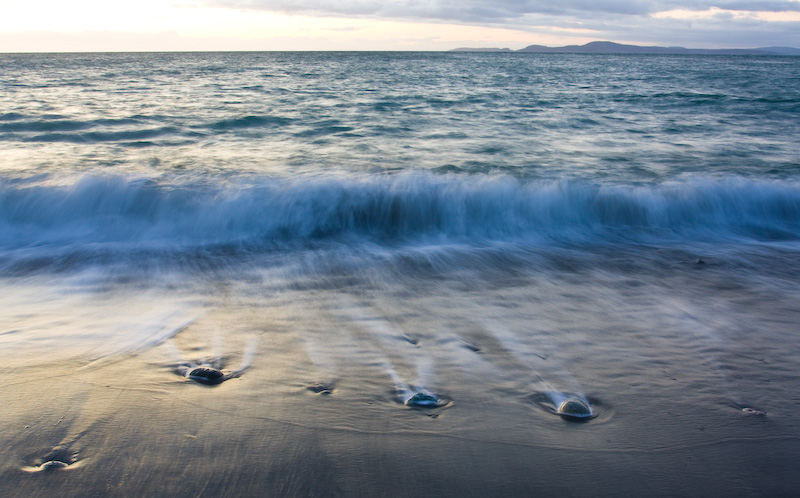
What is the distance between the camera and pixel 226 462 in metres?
2.37

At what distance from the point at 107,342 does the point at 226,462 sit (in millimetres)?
1633

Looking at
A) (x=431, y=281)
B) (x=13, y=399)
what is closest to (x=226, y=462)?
(x=13, y=399)

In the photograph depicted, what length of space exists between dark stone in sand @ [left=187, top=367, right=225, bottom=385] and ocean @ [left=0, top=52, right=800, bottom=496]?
6 cm

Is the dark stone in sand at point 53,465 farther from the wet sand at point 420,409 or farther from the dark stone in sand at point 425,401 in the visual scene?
the dark stone in sand at point 425,401

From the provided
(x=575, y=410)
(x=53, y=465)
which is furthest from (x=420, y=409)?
(x=53, y=465)

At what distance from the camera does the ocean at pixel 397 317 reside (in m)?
2.40

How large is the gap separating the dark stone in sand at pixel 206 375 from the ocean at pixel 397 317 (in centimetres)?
6

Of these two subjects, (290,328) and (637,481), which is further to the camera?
(290,328)

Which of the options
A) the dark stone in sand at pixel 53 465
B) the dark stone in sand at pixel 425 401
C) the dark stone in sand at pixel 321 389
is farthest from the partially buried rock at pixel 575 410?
the dark stone in sand at pixel 53 465

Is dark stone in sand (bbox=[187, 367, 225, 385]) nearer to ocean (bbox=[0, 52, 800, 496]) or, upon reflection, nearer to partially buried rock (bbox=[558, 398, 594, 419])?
ocean (bbox=[0, 52, 800, 496])

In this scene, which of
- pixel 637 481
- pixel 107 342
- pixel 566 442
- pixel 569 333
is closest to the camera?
pixel 637 481

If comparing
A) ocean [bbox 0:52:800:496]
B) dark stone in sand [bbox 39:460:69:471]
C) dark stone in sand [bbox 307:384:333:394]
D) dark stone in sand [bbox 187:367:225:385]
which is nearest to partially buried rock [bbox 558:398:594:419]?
ocean [bbox 0:52:800:496]

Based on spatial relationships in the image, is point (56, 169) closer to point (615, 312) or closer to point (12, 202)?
point (12, 202)

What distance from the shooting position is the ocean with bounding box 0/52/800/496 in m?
2.40
